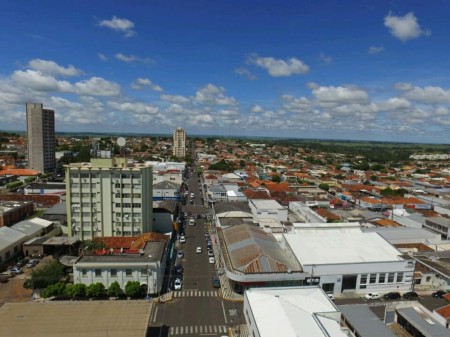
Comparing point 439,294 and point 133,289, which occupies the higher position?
point 133,289

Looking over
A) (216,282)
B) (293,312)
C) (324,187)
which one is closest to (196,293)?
(216,282)

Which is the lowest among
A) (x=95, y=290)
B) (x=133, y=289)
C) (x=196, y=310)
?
(x=196, y=310)

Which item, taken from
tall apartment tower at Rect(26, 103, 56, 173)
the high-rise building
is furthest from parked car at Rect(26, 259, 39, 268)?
tall apartment tower at Rect(26, 103, 56, 173)

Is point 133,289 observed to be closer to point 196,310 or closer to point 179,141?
point 196,310

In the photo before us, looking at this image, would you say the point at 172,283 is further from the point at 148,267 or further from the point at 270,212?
the point at 270,212

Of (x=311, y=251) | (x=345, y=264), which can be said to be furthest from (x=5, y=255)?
(x=345, y=264)

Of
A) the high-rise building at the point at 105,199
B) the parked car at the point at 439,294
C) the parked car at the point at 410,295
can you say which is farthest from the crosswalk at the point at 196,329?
the parked car at the point at 439,294

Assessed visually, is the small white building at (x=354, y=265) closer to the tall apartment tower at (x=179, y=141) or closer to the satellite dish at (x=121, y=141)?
the satellite dish at (x=121, y=141)

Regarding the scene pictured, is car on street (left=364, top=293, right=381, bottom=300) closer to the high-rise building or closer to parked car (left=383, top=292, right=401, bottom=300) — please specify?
parked car (left=383, top=292, right=401, bottom=300)
